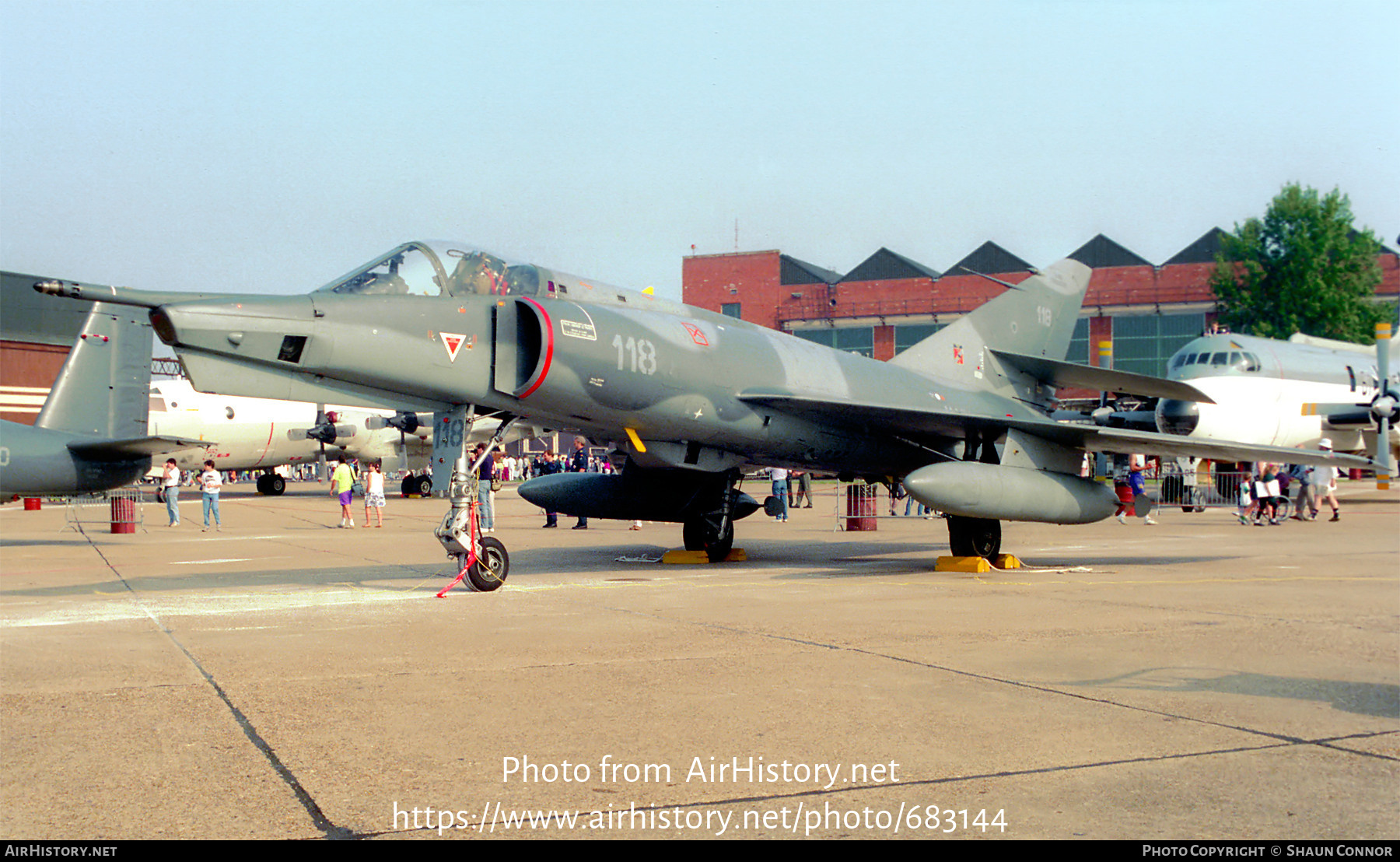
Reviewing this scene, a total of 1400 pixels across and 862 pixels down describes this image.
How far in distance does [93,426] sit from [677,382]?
12503mm

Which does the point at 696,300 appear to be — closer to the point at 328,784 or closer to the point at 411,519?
the point at 411,519

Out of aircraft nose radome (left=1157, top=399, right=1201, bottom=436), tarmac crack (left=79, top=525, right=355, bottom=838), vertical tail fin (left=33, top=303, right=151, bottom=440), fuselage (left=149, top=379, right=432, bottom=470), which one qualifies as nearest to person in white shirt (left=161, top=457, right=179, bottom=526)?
vertical tail fin (left=33, top=303, right=151, bottom=440)

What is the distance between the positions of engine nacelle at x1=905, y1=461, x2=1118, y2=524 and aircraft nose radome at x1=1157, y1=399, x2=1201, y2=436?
46.7 ft

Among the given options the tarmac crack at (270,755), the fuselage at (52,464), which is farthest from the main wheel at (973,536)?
the fuselage at (52,464)

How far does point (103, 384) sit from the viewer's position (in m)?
19.2

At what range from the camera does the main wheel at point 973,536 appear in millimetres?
13555

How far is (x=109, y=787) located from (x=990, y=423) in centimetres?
1072

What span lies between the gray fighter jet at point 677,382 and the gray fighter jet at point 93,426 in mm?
7997

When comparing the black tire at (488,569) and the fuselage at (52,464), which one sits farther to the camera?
the fuselage at (52,464)

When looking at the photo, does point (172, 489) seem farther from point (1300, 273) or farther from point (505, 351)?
point (1300, 273)

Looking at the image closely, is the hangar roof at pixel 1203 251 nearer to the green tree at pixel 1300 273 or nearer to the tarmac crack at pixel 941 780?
the green tree at pixel 1300 273

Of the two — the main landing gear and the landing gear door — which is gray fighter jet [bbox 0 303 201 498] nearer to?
the main landing gear

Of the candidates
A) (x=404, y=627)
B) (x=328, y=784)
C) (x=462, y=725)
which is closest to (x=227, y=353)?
(x=404, y=627)

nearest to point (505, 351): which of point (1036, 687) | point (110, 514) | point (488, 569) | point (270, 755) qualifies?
point (488, 569)
